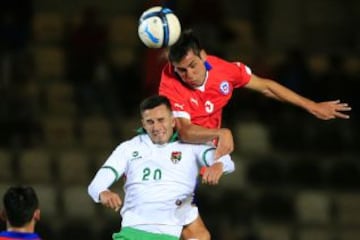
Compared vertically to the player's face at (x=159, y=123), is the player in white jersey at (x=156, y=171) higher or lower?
lower

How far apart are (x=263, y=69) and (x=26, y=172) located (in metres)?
2.88

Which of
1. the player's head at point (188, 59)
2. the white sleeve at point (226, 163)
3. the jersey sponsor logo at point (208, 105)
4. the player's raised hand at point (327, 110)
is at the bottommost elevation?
the white sleeve at point (226, 163)

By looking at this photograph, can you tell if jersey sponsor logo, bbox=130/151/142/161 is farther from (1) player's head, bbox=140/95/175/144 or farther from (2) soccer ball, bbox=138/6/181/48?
(2) soccer ball, bbox=138/6/181/48

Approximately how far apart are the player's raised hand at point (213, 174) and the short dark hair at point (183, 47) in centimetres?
80

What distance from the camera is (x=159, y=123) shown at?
821 centimetres

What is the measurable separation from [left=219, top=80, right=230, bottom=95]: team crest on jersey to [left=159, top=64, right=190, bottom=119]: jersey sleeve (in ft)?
0.99

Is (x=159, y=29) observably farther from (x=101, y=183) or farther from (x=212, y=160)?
(x=101, y=183)

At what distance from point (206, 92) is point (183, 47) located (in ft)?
1.48

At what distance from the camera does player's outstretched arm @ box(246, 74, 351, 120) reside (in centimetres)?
891

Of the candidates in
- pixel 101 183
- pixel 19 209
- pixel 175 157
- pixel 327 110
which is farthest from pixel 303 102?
pixel 19 209

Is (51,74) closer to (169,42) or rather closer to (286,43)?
(286,43)

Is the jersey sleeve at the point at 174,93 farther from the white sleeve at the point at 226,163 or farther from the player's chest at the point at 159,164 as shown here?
the white sleeve at the point at 226,163

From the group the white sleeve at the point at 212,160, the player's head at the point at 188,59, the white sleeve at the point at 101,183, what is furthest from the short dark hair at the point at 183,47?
the white sleeve at the point at 101,183

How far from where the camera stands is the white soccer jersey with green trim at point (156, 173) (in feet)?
27.0
